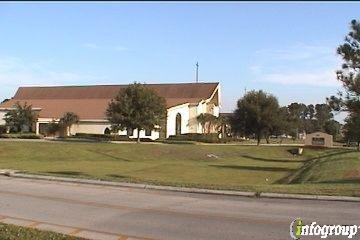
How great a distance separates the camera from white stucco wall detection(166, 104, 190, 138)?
7775 cm

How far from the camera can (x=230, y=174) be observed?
94.0 ft

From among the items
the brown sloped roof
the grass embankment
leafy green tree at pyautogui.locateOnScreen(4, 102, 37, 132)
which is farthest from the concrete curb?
the brown sloped roof

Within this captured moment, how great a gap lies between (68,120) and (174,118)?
15532 mm

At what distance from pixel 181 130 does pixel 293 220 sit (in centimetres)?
7133

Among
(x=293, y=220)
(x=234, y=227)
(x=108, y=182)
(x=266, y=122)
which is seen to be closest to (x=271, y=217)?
(x=293, y=220)

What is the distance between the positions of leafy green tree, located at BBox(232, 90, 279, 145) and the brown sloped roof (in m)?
13.1

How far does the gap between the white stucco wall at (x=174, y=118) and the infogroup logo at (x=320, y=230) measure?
6678 centimetres

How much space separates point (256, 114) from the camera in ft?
228

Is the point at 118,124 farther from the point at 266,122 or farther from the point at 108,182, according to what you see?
the point at 108,182

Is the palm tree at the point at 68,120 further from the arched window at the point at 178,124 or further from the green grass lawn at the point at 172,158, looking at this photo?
the green grass lawn at the point at 172,158

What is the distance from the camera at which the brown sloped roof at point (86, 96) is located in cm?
8255

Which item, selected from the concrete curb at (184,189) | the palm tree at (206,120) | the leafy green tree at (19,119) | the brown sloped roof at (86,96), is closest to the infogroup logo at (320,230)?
the concrete curb at (184,189)

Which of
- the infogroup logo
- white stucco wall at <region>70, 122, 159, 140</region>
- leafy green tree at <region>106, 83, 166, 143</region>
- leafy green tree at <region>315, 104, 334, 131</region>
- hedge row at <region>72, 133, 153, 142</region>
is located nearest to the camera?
the infogroup logo

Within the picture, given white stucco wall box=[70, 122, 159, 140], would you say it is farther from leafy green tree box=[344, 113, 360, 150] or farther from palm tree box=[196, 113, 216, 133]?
leafy green tree box=[344, 113, 360, 150]
